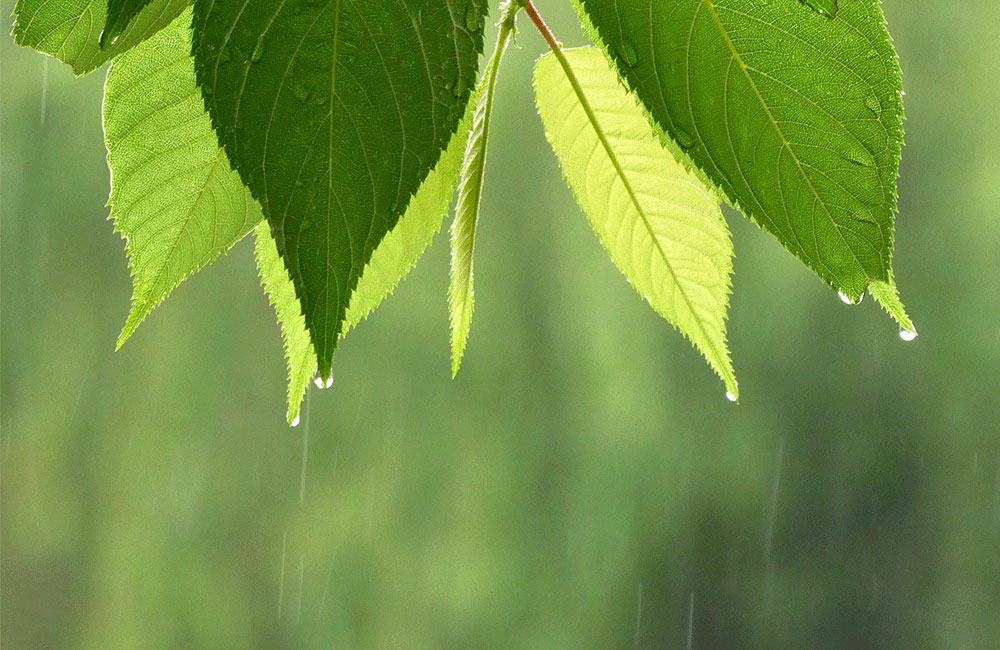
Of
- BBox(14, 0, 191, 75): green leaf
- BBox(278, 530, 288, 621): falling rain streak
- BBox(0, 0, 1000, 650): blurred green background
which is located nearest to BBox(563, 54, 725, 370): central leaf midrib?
BBox(14, 0, 191, 75): green leaf

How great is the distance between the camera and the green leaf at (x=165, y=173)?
0.22 m

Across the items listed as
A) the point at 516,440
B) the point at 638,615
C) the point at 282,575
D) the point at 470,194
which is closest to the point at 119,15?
the point at 470,194

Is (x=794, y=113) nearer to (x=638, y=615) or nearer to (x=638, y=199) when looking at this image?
(x=638, y=199)

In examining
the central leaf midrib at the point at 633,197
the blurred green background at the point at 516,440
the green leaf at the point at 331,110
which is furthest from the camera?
the blurred green background at the point at 516,440

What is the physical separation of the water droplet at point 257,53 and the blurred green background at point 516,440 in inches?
219

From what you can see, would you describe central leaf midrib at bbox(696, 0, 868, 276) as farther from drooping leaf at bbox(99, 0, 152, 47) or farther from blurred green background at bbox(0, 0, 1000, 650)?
blurred green background at bbox(0, 0, 1000, 650)

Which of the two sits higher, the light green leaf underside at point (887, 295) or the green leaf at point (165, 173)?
the green leaf at point (165, 173)

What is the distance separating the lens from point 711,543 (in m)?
6.67

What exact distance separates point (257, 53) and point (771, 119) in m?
0.09

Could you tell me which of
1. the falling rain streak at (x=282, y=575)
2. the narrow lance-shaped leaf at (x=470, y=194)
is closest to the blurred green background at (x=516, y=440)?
the falling rain streak at (x=282, y=575)

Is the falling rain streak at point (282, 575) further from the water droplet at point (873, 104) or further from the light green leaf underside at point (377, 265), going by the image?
the water droplet at point (873, 104)

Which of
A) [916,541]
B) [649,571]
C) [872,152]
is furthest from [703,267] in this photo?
[916,541]

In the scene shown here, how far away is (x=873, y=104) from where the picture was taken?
17 centimetres

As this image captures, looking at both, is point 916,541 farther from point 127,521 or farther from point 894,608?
point 127,521
